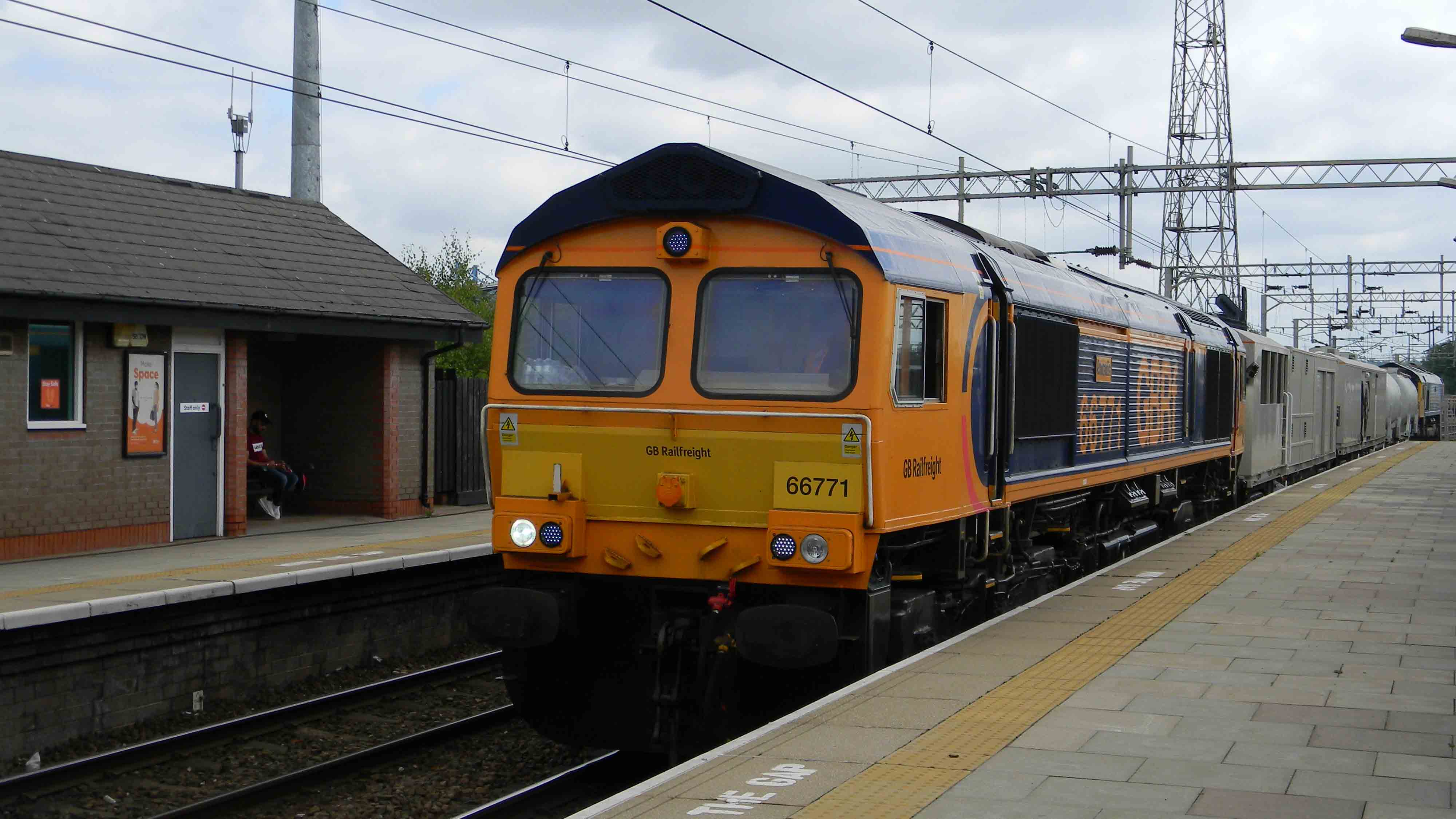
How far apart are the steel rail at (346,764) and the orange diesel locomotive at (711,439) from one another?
1275mm

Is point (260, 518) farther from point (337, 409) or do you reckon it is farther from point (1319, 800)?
point (1319, 800)

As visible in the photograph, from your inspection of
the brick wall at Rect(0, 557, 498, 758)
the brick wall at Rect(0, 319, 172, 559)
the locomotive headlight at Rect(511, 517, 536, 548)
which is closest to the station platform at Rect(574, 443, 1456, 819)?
the locomotive headlight at Rect(511, 517, 536, 548)

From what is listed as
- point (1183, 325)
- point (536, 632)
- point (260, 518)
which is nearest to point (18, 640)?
point (536, 632)

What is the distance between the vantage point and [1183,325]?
1658 centimetres

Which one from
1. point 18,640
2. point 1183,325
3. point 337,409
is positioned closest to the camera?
point 18,640

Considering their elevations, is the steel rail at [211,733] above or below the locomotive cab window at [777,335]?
below

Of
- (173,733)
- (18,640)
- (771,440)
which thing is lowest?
(173,733)

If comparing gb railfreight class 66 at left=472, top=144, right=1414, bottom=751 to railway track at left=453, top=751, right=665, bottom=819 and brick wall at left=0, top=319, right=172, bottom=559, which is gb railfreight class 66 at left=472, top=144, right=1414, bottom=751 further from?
brick wall at left=0, top=319, right=172, bottom=559

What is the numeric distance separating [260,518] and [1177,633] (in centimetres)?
1138

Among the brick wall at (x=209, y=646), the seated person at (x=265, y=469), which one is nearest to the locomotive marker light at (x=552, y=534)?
the brick wall at (x=209, y=646)

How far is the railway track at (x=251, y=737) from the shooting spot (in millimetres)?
8312

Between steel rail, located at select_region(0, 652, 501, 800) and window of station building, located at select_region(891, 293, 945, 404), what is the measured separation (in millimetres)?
5409

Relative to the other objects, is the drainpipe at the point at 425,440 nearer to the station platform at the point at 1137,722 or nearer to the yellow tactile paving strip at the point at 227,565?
the yellow tactile paving strip at the point at 227,565

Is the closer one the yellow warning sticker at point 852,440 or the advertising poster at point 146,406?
the yellow warning sticker at point 852,440
